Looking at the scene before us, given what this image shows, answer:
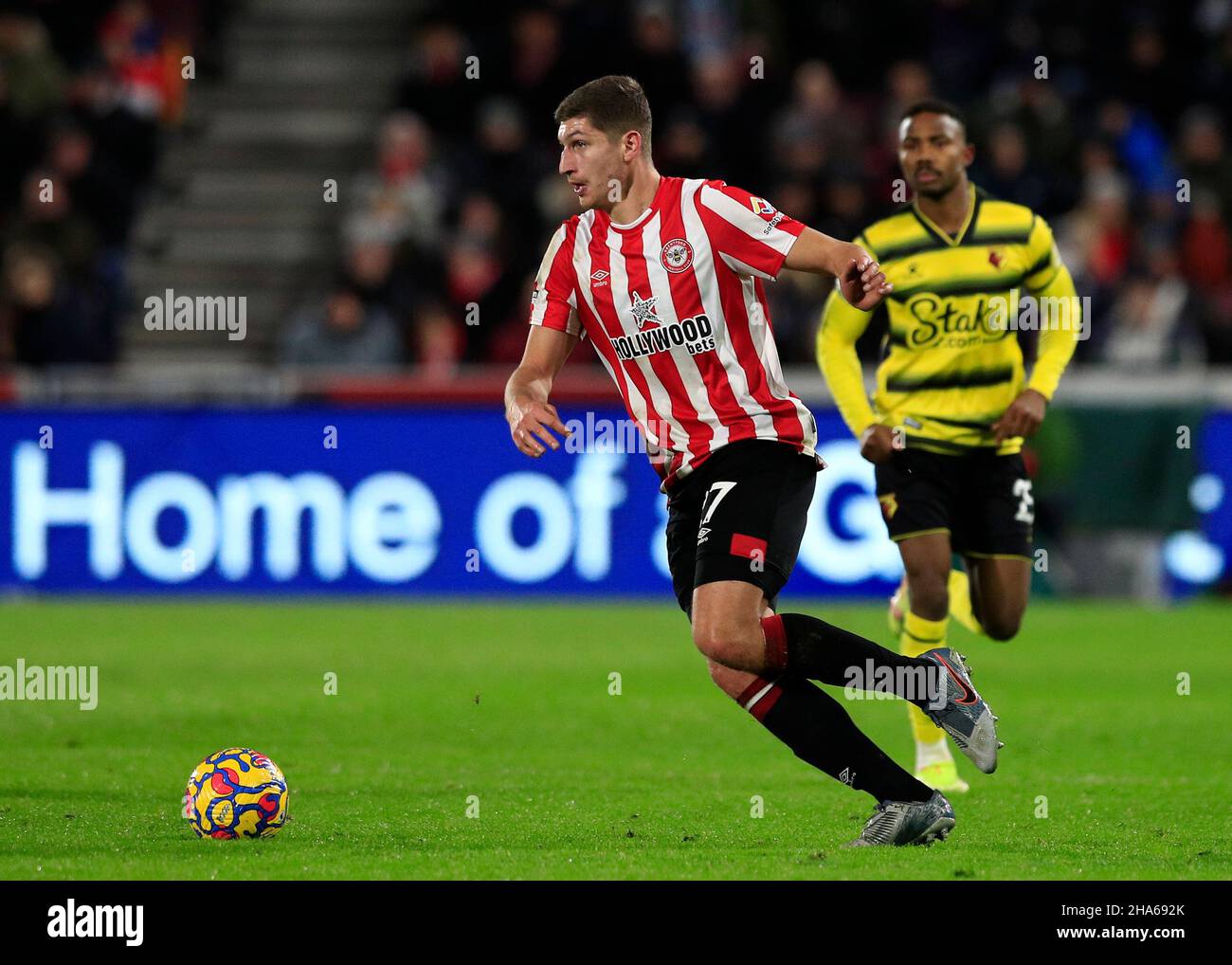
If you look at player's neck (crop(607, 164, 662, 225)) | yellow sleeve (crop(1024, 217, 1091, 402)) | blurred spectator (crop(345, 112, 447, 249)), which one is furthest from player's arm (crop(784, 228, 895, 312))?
blurred spectator (crop(345, 112, 447, 249))

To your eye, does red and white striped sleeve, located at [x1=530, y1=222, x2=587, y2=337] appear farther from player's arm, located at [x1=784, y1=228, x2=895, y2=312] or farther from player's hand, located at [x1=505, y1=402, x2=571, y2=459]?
player's arm, located at [x1=784, y1=228, x2=895, y2=312]

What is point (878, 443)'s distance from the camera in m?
8.13

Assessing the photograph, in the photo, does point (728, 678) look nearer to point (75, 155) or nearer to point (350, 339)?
point (350, 339)

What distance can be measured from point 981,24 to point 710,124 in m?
2.98

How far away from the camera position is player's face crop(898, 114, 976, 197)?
8.12 metres

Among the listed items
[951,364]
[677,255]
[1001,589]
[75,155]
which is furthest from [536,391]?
[75,155]

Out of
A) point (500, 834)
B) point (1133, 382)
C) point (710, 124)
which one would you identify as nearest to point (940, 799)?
point (500, 834)

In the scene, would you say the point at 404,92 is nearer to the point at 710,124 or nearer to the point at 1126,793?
the point at 710,124

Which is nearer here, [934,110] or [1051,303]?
[934,110]

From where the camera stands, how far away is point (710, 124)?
1759 cm

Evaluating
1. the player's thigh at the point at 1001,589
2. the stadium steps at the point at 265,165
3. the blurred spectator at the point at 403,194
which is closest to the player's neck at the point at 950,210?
the player's thigh at the point at 1001,589

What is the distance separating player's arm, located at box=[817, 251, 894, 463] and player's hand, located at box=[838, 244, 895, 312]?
1.98 m

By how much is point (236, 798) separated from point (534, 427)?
1.51 m

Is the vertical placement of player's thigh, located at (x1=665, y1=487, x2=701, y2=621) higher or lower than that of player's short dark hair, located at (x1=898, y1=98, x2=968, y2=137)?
lower
